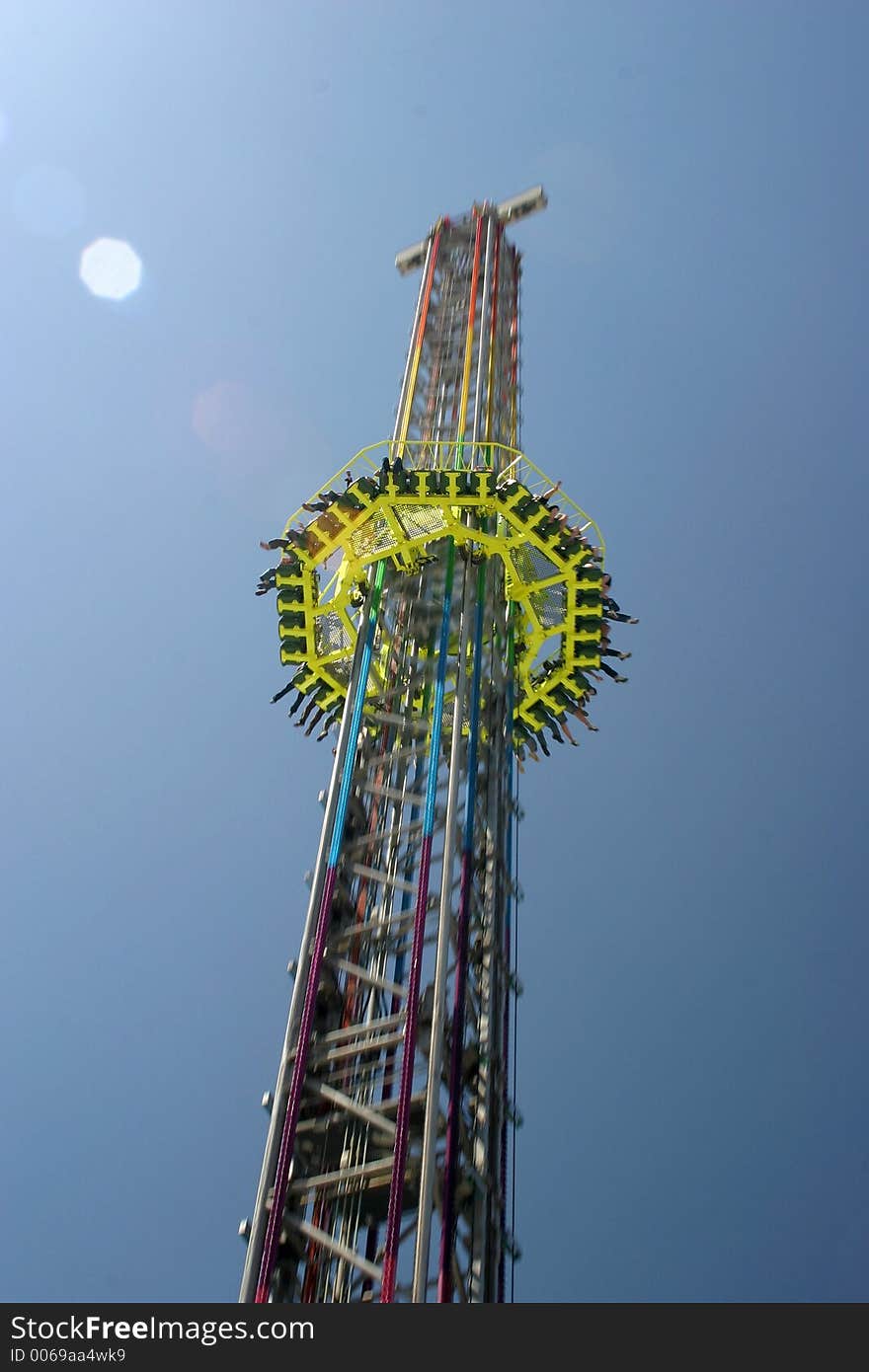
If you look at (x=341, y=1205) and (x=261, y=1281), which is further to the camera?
(x=341, y=1205)

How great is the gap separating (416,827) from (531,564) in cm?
747

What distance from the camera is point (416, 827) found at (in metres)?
21.4

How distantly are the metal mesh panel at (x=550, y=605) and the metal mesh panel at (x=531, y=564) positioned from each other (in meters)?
0.37

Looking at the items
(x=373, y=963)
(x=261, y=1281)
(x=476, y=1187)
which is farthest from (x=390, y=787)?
(x=261, y=1281)

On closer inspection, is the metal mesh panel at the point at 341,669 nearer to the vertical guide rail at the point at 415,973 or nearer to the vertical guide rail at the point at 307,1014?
the vertical guide rail at the point at 307,1014

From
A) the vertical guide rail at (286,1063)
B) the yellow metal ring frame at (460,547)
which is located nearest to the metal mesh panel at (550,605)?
the yellow metal ring frame at (460,547)

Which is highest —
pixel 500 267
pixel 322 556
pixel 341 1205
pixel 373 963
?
pixel 500 267

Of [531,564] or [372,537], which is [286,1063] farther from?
[531,564]

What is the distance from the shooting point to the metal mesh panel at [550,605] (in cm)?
2573

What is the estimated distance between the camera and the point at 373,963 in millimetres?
20391

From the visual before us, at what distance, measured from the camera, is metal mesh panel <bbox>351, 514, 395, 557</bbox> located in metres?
25.3

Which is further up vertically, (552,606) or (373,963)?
(552,606)
